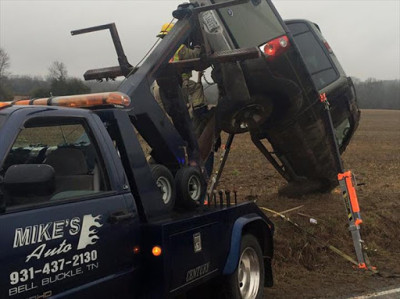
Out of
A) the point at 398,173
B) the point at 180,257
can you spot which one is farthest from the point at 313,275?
the point at 398,173

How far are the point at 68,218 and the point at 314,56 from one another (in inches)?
210

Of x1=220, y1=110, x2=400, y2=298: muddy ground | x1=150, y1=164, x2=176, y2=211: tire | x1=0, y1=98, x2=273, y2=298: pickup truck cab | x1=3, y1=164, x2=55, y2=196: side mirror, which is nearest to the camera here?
x1=3, y1=164, x2=55, y2=196: side mirror

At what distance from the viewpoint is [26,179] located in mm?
2838

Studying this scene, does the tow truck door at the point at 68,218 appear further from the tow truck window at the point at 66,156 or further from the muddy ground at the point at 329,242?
the muddy ground at the point at 329,242

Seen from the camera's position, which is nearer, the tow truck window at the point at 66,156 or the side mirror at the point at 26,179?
the side mirror at the point at 26,179

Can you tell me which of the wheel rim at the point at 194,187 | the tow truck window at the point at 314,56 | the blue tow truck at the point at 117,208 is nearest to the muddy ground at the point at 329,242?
the blue tow truck at the point at 117,208

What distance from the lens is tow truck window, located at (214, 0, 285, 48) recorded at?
21.0 ft


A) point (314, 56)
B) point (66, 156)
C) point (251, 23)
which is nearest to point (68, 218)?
point (66, 156)

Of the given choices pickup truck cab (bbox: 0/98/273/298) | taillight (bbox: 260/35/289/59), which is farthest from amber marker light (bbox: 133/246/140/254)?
taillight (bbox: 260/35/289/59)

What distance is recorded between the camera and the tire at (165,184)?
14.2 ft

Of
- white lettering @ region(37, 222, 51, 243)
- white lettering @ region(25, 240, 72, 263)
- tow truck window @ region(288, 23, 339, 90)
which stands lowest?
white lettering @ region(25, 240, 72, 263)

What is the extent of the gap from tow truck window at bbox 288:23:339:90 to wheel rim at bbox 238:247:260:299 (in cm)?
304

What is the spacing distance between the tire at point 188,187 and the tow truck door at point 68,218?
0.84 meters

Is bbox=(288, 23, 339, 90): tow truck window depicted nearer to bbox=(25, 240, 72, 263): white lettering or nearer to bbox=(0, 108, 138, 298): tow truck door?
bbox=(0, 108, 138, 298): tow truck door
